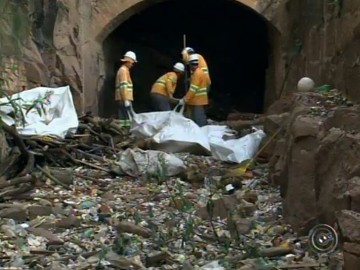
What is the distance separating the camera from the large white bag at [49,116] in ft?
22.8

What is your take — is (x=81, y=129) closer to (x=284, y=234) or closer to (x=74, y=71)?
(x=74, y=71)

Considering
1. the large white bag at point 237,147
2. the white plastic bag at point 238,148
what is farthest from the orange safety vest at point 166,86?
the white plastic bag at point 238,148

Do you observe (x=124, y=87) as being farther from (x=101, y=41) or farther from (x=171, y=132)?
(x=171, y=132)

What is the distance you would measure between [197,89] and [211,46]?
6.09 metres

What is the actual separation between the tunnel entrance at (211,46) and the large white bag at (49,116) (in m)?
6.46

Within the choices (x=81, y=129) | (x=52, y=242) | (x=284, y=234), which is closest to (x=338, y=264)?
(x=284, y=234)

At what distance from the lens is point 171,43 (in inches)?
617

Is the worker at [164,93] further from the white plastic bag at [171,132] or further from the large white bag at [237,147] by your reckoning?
the large white bag at [237,147]

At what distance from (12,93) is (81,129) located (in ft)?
2.77

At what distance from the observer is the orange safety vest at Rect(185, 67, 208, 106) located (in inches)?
392

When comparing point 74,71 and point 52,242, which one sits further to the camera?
point 74,71

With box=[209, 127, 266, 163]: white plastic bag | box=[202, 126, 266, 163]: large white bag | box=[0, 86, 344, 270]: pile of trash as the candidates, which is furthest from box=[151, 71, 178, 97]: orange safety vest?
box=[209, 127, 266, 163]: white plastic bag

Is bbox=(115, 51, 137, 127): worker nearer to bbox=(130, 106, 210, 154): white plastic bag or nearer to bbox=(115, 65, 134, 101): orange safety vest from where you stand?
bbox=(115, 65, 134, 101): orange safety vest

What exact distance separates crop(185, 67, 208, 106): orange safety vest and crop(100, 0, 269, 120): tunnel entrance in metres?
4.27
